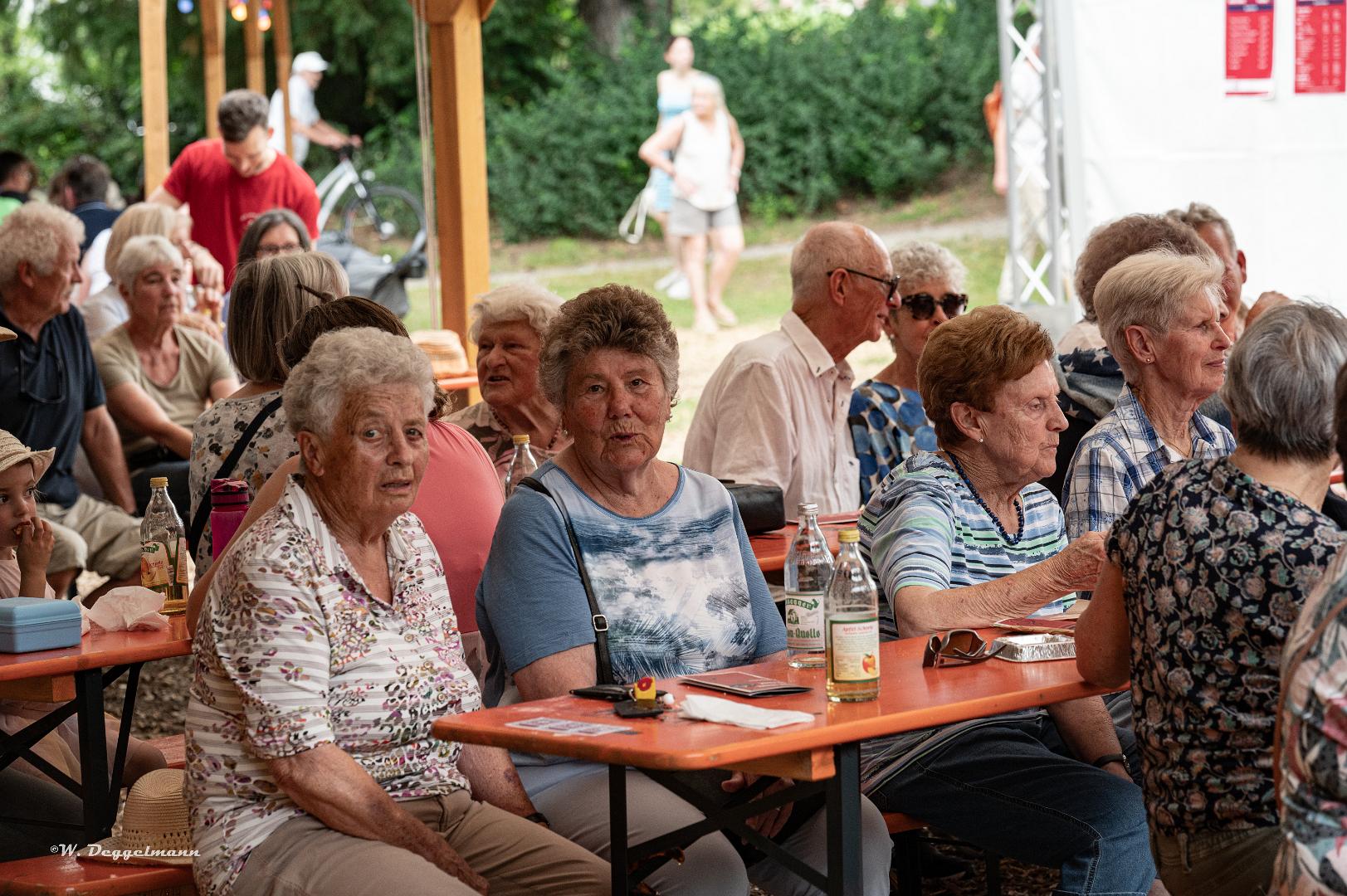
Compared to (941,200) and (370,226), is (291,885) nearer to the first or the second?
(941,200)

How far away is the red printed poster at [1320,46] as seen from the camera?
27.8 ft

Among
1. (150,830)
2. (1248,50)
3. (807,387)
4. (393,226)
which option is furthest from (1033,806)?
(393,226)

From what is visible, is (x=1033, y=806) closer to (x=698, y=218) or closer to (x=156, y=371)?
(x=156, y=371)

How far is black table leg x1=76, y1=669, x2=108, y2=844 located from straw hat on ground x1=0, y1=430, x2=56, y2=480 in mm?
675

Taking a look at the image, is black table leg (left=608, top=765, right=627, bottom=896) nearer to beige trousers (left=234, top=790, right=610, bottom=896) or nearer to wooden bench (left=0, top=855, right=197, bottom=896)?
beige trousers (left=234, top=790, right=610, bottom=896)

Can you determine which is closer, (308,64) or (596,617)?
(596,617)

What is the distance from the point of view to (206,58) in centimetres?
1373

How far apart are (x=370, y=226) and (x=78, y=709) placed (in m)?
17.8

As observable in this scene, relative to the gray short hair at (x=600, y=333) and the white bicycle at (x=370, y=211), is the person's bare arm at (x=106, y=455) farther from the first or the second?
the white bicycle at (x=370, y=211)

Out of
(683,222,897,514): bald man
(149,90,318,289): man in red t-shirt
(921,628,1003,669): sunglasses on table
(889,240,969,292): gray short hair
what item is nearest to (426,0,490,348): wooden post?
(149,90,318,289): man in red t-shirt

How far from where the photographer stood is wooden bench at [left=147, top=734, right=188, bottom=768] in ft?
13.2

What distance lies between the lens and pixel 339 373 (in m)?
3.01

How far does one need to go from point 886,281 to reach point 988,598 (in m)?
2.18

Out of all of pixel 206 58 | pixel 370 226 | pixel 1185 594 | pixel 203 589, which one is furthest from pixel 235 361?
pixel 370 226
